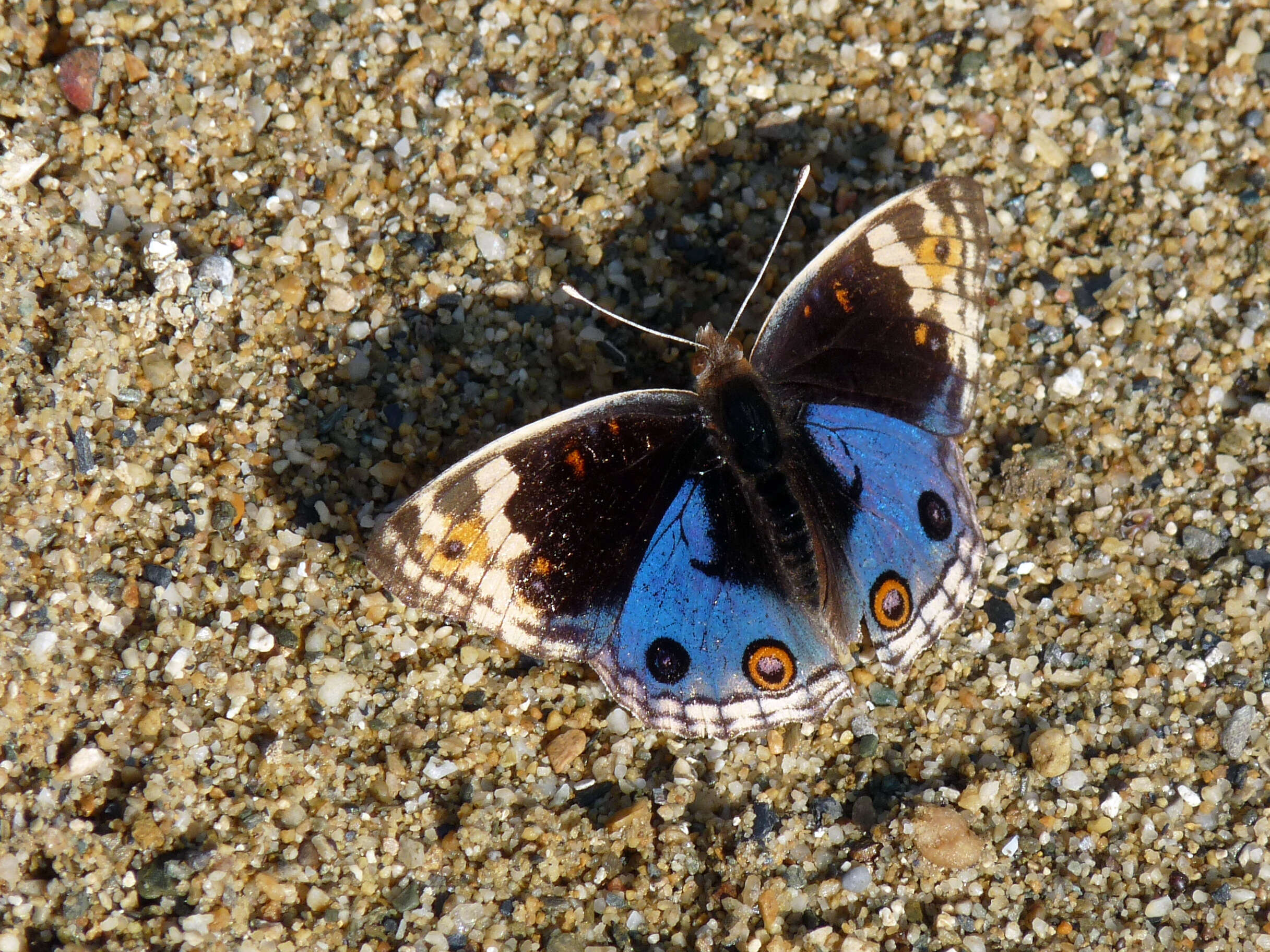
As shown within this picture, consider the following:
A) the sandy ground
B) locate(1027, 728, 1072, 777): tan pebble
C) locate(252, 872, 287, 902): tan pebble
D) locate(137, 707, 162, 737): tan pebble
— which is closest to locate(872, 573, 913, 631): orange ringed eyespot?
the sandy ground

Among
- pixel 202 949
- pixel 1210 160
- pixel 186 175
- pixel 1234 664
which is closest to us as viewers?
pixel 202 949

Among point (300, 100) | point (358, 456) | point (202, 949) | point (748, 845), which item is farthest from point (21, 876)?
point (300, 100)

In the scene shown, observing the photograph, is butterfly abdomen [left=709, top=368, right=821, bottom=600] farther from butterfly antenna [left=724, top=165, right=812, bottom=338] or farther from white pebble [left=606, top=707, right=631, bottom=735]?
white pebble [left=606, top=707, right=631, bottom=735]

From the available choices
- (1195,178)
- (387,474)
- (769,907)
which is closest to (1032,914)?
(769,907)

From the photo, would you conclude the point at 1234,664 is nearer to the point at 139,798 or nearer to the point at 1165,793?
the point at 1165,793

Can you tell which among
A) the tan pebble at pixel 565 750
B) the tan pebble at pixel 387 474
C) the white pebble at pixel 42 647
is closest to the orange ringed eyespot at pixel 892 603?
the tan pebble at pixel 565 750

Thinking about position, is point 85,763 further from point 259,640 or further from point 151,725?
point 259,640
